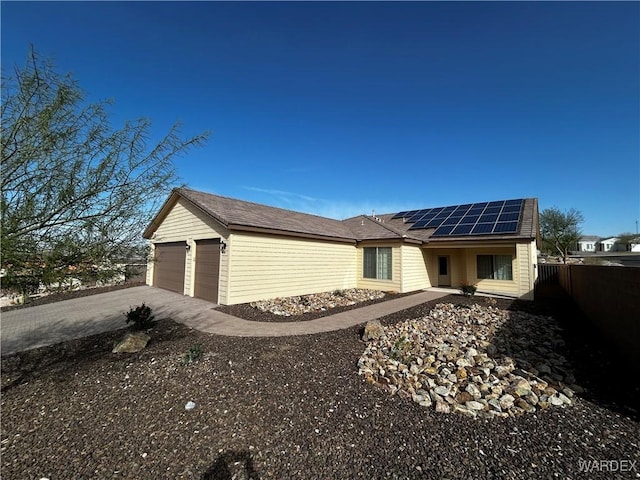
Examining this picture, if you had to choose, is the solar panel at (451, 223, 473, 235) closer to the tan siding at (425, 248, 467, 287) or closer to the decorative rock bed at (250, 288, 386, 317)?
the tan siding at (425, 248, 467, 287)

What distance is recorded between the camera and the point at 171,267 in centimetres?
1309

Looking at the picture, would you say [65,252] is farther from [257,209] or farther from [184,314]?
[257,209]

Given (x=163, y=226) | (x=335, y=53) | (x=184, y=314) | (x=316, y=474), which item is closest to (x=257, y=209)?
(x=163, y=226)

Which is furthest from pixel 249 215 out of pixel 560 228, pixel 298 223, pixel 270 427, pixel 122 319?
pixel 560 228

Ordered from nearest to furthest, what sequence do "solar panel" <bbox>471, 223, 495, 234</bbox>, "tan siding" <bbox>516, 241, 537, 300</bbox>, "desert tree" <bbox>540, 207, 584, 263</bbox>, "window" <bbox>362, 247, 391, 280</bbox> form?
"tan siding" <bbox>516, 241, 537, 300</bbox> → "solar panel" <bbox>471, 223, 495, 234</bbox> → "window" <bbox>362, 247, 391, 280</bbox> → "desert tree" <bbox>540, 207, 584, 263</bbox>

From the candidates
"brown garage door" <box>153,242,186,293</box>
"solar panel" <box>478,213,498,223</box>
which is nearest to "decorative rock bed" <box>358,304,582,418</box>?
"solar panel" <box>478,213,498,223</box>

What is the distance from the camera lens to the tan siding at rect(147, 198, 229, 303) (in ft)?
32.1

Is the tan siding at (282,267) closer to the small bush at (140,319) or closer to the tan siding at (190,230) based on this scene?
the tan siding at (190,230)

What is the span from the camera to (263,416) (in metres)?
3.35

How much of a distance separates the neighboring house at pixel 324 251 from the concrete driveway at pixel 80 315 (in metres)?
1.00

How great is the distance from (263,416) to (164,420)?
1176 mm

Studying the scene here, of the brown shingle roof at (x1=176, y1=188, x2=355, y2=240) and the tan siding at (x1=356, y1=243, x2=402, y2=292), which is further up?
the brown shingle roof at (x1=176, y1=188, x2=355, y2=240)

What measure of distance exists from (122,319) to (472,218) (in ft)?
53.1

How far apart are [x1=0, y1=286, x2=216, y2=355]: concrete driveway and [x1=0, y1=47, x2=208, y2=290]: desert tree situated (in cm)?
537
